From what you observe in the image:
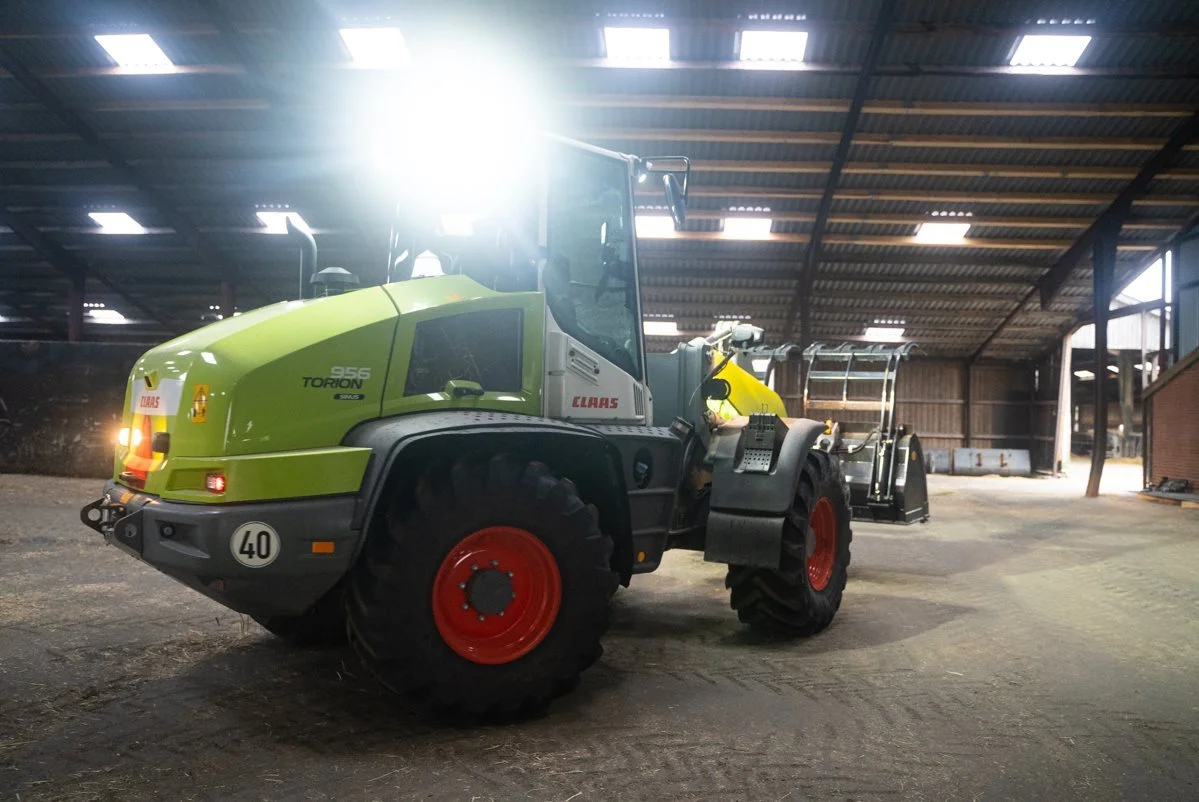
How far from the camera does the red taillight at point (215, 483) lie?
11.1 feet

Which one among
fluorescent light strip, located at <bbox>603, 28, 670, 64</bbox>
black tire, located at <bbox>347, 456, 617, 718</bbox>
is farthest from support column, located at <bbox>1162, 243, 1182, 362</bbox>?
black tire, located at <bbox>347, 456, 617, 718</bbox>

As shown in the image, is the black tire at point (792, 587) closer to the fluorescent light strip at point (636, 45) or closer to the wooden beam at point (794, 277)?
the fluorescent light strip at point (636, 45)

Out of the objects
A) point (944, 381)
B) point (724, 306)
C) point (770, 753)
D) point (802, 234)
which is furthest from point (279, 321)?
point (944, 381)

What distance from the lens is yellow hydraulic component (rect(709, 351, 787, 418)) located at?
7.00 m

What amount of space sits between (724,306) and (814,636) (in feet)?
48.9

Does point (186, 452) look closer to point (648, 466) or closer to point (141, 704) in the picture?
point (141, 704)

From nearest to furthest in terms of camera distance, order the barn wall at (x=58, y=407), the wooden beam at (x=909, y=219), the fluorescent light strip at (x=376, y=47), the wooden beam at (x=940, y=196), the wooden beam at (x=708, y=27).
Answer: the wooden beam at (x=708, y=27), the fluorescent light strip at (x=376, y=47), the barn wall at (x=58, y=407), the wooden beam at (x=940, y=196), the wooden beam at (x=909, y=219)

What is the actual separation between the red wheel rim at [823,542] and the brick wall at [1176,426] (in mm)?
13082

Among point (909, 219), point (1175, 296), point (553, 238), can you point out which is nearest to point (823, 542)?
point (553, 238)

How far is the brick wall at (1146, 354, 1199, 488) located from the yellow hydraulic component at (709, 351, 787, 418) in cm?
1213

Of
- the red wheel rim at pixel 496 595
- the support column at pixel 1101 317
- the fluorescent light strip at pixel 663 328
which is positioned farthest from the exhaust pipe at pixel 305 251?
the fluorescent light strip at pixel 663 328

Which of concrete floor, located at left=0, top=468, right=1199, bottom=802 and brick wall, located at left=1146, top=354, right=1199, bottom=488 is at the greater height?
brick wall, located at left=1146, top=354, right=1199, bottom=488

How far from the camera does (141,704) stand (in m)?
4.07

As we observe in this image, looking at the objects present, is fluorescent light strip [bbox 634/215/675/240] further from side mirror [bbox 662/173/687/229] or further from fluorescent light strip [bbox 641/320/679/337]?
side mirror [bbox 662/173/687/229]
